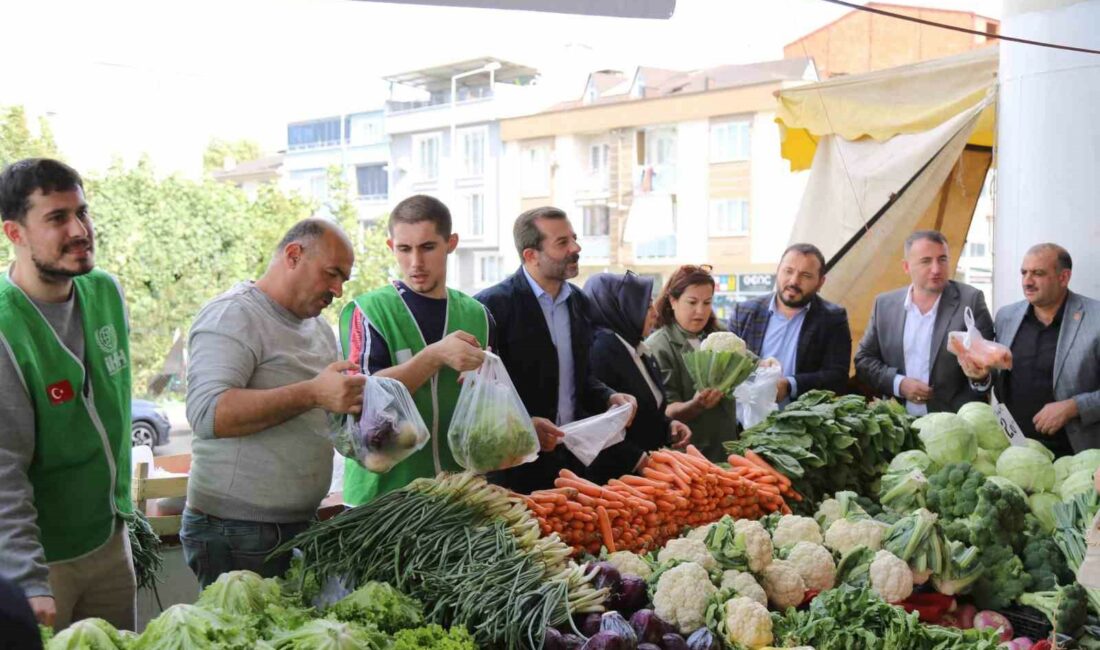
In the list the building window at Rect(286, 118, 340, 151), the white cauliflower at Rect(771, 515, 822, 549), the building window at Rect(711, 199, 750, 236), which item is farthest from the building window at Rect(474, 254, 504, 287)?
the white cauliflower at Rect(771, 515, 822, 549)

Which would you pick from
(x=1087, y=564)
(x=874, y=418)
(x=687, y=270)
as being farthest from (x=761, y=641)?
(x=687, y=270)

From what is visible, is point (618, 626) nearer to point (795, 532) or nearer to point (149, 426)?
point (795, 532)

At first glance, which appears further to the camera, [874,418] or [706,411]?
[706,411]

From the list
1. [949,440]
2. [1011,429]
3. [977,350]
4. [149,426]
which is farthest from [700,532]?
[149,426]

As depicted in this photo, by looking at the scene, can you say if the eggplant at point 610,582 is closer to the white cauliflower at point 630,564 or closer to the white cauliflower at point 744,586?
the white cauliflower at point 630,564

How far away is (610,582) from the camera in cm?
258

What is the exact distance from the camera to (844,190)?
659 centimetres

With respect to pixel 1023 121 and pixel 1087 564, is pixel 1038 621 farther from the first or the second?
pixel 1023 121

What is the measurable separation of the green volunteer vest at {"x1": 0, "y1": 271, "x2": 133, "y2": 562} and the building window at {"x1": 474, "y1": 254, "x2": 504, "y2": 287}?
33330mm

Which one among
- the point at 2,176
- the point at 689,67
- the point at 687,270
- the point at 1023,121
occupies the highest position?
the point at 689,67

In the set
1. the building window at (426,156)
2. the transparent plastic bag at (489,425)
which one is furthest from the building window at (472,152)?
the transparent plastic bag at (489,425)

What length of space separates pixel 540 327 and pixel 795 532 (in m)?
1.20

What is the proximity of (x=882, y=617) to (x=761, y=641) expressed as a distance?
1.13 feet

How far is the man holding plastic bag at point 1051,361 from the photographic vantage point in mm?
4688
